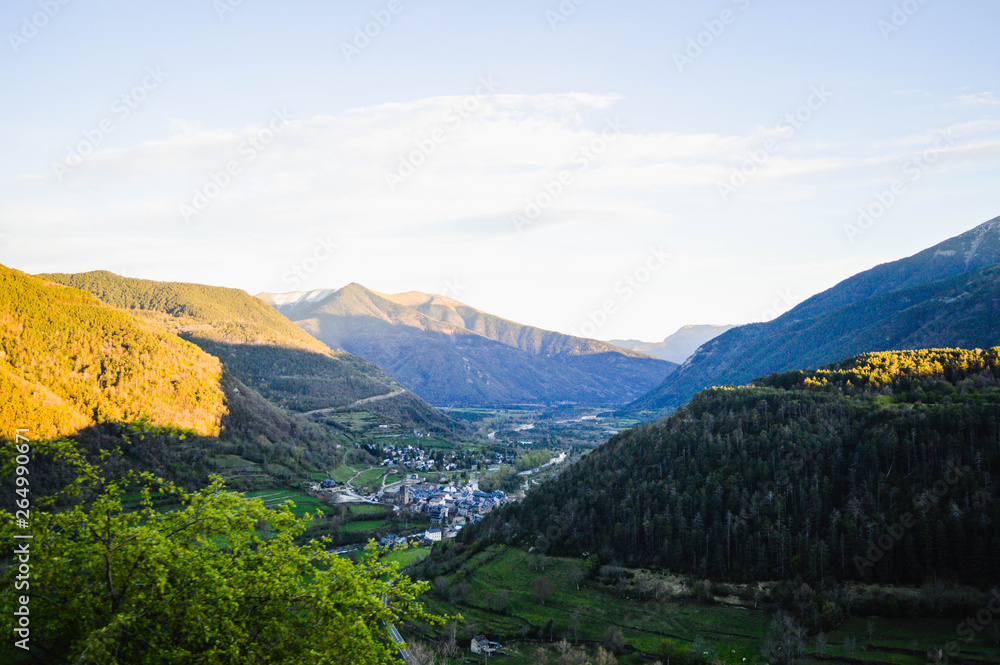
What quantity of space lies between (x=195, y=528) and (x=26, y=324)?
546 feet

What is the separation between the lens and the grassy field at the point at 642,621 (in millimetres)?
53438

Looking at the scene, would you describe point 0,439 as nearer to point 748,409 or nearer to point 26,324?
point 26,324

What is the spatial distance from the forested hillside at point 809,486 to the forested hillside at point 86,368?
9286 centimetres

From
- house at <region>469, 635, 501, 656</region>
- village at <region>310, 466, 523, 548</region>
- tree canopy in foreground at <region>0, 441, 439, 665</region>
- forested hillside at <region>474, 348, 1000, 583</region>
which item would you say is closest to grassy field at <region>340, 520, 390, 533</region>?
village at <region>310, 466, 523, 548</region>

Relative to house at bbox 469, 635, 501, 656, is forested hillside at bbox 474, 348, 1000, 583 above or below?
above

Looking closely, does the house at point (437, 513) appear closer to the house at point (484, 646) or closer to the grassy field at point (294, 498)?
the grassy field at point (294, 498)

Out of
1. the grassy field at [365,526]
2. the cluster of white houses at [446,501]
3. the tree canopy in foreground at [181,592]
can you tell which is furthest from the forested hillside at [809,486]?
the tree canopy in foreground at [181,592]

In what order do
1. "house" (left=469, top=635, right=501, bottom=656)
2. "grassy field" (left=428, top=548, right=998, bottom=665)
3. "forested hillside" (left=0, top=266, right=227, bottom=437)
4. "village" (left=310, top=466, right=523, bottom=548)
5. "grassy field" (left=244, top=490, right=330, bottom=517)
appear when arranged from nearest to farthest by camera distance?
"grassy field" (left=428, top=548, right=998, bottom=665)
"house" (left=469, top=635, right=501, bottom=656)
"forested hillside" (left=0, top=266, right=227, bottom=437)
"village" (left=310, top=466, right=523, bottom=548)
"grassy field" (left=244, top=490, right=330, bottom=517)

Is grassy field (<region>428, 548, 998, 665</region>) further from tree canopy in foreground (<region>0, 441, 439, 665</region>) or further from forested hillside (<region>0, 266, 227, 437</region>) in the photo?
forested hillside (<region>0, 266, 227, 437</region>)

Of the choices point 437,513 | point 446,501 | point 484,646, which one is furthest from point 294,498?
point 484,646

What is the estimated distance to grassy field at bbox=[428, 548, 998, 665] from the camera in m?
53.4

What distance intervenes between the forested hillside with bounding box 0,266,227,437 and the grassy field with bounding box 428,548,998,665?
8918 cm

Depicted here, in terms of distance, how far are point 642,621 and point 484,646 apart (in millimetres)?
19625

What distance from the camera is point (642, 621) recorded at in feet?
213
